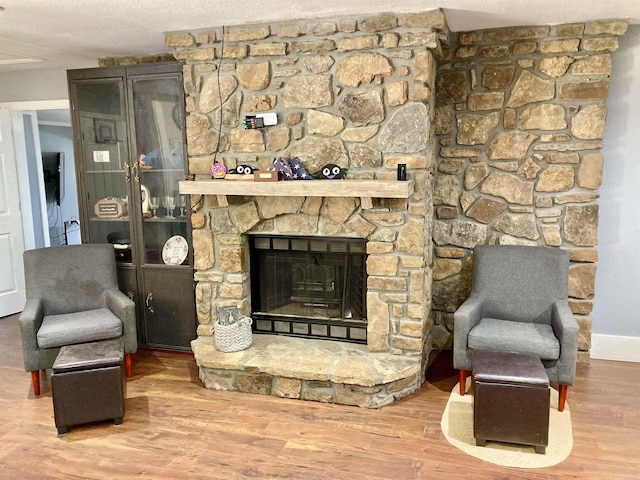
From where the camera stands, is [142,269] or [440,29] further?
[142,269]

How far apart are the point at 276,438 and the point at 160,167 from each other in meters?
2.19

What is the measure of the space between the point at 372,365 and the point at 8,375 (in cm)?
258

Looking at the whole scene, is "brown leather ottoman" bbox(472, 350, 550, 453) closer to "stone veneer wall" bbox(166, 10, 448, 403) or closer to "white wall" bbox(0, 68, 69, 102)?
"stone veneer wall" bbox(166, 10, 448, 403)

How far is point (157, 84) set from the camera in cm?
370

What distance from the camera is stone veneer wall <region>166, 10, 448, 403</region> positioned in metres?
3.07

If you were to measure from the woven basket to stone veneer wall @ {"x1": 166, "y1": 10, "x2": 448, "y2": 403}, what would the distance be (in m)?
0.23

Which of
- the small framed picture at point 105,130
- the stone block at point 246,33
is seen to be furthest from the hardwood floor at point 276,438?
the stone block at point 246,33

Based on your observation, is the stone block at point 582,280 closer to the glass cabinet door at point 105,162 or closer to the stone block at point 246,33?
the stone block at point 246,33

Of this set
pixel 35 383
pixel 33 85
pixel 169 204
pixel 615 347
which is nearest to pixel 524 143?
pixel 615 347

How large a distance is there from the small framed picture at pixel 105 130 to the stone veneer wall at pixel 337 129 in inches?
30.7

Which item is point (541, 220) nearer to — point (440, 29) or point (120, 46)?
point (440, 29)

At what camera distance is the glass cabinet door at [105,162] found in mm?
3822

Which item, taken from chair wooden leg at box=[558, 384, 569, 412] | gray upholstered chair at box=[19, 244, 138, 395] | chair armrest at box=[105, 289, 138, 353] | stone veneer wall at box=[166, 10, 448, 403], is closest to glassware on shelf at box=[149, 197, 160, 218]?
gray upholstered chair at box=[19, 244, 138, 395]

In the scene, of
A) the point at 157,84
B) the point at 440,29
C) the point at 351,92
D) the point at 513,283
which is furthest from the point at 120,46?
the point at 513,283
